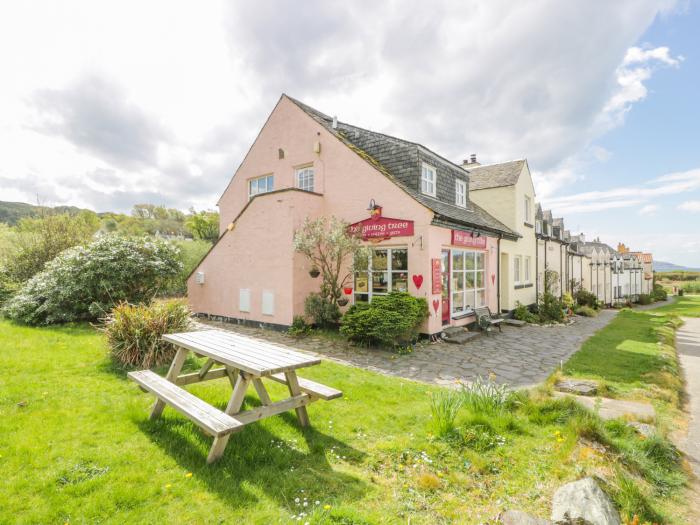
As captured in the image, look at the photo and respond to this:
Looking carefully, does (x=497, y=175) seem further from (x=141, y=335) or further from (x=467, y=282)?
(x=141, y=335)

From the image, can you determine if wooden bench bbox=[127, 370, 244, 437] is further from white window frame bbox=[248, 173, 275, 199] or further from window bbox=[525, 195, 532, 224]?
window bbox=[525, 195, 532, 224]

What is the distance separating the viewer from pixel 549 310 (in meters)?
16.9

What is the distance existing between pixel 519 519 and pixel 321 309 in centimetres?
882

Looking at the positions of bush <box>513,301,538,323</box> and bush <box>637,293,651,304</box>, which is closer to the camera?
bush <box>513,301,538,323</box>

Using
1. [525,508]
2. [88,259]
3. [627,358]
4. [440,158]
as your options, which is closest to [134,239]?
[88,259]

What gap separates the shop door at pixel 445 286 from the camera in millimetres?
11653

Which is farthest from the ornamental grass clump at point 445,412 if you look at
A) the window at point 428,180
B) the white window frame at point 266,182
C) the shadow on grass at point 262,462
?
the white window frame at point 266,182

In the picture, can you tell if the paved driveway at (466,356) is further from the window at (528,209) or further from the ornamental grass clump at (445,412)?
the window at (528,209)

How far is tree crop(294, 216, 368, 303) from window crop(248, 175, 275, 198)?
465cm

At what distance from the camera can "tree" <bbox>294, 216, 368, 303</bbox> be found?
10375 mm

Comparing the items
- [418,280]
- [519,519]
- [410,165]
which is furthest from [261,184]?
[519,519]

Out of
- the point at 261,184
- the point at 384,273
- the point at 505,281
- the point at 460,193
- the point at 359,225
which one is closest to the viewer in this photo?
the point at 384,273

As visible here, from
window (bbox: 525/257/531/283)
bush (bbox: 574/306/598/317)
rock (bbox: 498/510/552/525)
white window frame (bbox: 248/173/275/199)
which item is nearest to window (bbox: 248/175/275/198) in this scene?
white window frame (bbox: 248/173/275/199)

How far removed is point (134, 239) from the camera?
40.6ft
